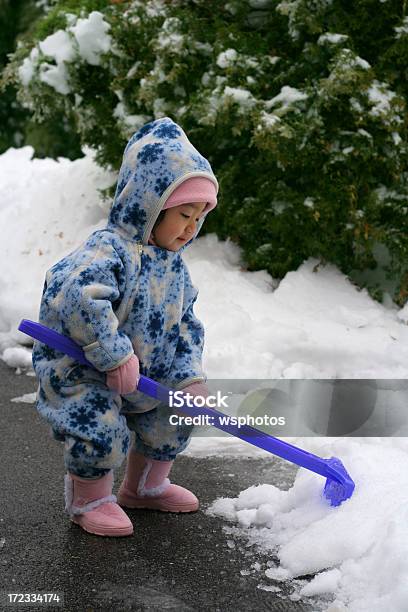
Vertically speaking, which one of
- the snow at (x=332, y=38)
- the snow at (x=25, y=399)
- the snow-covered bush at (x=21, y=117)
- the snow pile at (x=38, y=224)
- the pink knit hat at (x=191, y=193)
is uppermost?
the pink knit hat at (x=191, y=193)

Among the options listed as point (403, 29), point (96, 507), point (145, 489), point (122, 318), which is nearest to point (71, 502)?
point (96, 507)

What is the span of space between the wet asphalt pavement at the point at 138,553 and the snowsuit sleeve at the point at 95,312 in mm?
631

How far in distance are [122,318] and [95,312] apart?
0.19 meters

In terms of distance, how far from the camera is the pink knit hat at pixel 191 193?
3.04m

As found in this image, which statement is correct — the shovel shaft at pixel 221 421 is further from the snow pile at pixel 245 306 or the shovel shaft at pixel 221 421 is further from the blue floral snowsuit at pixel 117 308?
the snow pile at pixel 245 306

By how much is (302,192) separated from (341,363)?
119cm

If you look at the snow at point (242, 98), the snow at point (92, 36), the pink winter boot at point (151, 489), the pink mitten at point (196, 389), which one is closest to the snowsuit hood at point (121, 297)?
the pink mitten at point (196, 389)

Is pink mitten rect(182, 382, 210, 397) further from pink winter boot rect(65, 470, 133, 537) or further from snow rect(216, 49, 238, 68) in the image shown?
snow rect(216, 49, 238, 68)

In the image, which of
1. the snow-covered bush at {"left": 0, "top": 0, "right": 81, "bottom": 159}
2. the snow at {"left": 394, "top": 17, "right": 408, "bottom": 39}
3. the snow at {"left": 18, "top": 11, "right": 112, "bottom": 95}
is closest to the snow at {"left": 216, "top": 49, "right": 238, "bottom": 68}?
the snow at {"left": 18, "top": 11, "right": 112, "bottom": 95}

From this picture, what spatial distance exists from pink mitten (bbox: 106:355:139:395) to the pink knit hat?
0.53 metres

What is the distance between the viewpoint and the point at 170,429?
10.7 feet

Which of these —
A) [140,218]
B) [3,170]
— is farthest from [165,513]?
[3,170]

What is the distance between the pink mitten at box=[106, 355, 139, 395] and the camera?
295cm

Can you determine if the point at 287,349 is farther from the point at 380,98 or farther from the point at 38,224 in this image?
the point at 38,224
